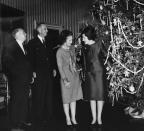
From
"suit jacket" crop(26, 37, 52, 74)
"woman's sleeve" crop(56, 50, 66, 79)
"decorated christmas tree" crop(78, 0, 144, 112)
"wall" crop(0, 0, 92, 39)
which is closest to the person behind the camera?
"woman's sleeve" crop(56, 50, 66, 79)

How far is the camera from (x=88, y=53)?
3.88 metres

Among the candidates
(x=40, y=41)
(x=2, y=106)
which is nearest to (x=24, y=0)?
(x=2, y=106)

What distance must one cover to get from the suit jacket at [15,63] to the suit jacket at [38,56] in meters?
0.19

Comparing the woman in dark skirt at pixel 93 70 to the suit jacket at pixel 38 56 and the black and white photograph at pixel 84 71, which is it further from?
the suit jacket at pixel 38 56

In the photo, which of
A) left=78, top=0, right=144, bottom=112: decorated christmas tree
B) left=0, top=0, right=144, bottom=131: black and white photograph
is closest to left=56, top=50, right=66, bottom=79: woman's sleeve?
left=0, top=0, right=144, bottom=131: black and white photograph

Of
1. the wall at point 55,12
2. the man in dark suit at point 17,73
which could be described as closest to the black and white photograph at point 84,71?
the man in dark suit at point 17,73

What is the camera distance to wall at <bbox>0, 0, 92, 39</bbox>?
24.8ft

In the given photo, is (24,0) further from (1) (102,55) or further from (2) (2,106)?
(1) (102,55)

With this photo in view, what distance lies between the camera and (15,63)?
3943mm

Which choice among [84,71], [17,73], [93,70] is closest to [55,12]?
[84,71]

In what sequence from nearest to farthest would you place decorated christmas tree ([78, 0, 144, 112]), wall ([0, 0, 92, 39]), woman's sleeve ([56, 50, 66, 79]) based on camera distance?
woman's sleeve ([56, 50, 66, 79]), decorated christmas tree ([78, 0, 144, 112]), wall ([0, 0, 92, 39])

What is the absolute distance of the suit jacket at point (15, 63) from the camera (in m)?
3.92

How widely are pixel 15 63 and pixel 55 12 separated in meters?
4.05

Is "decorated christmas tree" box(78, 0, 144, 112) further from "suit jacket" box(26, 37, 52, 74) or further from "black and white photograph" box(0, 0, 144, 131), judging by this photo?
"suit jacket" box(26, 37, 52, 74)
